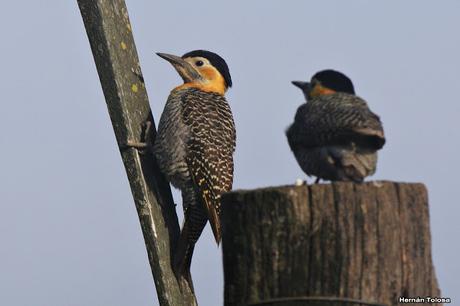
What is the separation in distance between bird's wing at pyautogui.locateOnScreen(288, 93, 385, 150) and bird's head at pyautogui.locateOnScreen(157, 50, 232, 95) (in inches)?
139

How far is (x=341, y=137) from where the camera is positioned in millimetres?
5027

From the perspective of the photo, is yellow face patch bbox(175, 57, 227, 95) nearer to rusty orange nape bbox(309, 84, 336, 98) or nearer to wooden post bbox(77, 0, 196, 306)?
wooden post bbox(77, 0, 196, 306)

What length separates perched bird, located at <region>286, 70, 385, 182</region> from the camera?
197 inches

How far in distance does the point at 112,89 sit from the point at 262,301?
2802 millimetres

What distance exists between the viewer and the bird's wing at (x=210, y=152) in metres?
7.92

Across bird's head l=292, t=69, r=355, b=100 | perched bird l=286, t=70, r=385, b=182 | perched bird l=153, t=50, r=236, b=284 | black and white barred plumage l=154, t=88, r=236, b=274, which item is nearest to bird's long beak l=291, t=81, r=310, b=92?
bird's head l=292, t=69, r=355, b=100

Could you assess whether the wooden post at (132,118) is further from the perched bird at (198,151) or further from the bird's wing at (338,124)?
the bird's wing at (338,124)

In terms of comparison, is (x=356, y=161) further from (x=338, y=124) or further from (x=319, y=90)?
(x=319, y=90)

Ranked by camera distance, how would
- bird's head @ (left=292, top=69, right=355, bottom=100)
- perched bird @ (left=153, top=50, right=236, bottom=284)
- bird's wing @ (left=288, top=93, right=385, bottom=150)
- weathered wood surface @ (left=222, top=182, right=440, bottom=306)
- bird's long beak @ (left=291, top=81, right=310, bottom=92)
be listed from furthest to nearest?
1. perched bird @ (left=153, top=50, right=236, bottom=284)
2. bird's long beak @ (left=291, top=81, right=310, bottom=92)
3. bird's head @ (left=292, top=69, right=355, bottom=100)
4. bird's wing @ (left=288, top=93, right=385, bottom=150)
5. weathered wood surface @ (left=222, top=182, right=440, bottom=306)

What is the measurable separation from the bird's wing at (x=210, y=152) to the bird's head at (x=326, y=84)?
162 centimetres

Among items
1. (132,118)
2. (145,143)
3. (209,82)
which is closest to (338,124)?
(132,118)

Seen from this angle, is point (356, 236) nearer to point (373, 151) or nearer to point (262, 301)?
point (262, 301)

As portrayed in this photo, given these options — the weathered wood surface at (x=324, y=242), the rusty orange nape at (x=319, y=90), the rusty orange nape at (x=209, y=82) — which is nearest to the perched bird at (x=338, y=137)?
the rusty orange nape at (x=319, y=90)

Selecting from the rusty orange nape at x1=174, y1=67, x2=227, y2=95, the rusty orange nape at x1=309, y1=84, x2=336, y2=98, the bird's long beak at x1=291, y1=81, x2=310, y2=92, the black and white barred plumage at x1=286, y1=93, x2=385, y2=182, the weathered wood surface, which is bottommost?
the weathered wood surface
